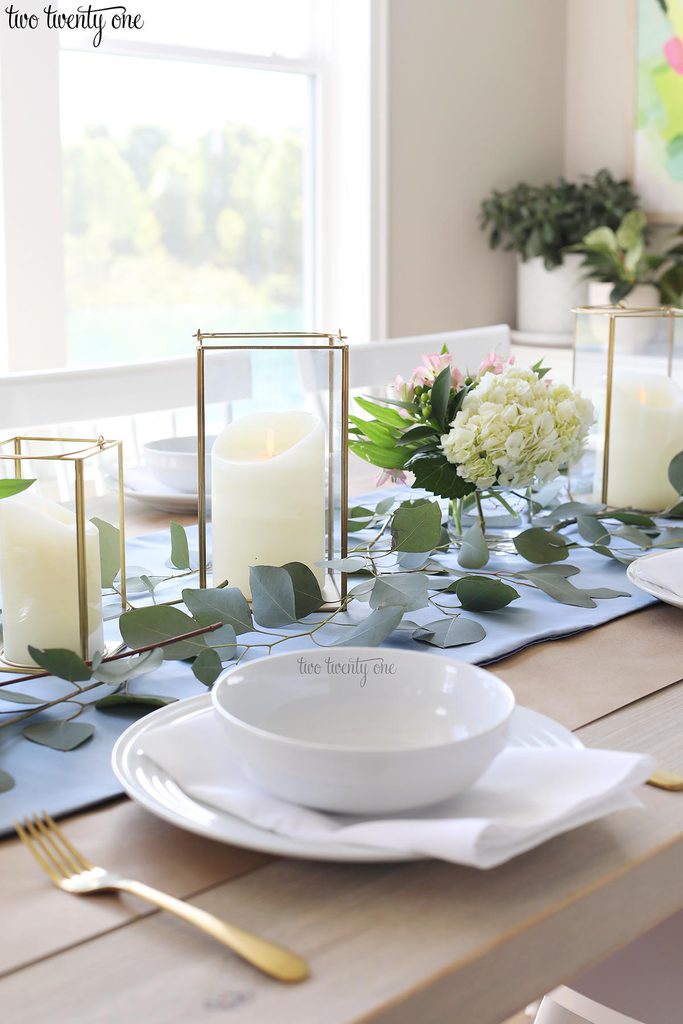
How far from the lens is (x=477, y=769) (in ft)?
1.73

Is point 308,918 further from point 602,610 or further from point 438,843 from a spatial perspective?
point 602,610

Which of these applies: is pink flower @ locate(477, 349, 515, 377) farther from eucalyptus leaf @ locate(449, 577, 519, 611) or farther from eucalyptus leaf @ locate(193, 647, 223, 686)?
eucalyptus leaf @ locate(193, 647, 223, 686)

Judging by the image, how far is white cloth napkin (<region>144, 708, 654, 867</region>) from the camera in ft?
1.62

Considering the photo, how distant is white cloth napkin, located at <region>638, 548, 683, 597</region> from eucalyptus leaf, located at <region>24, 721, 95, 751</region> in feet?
1.73

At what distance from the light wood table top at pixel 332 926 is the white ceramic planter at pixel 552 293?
2968mm

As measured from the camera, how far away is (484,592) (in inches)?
36.5

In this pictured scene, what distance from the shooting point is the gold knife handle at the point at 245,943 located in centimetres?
45

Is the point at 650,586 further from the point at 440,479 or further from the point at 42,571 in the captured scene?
the point at 42,571

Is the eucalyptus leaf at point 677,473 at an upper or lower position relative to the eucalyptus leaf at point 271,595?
upper

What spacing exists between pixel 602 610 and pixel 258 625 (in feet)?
0.96

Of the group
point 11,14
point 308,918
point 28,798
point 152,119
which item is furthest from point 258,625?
point 152,119

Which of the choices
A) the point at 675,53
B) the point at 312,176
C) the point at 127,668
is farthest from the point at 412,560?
the point at 675,53

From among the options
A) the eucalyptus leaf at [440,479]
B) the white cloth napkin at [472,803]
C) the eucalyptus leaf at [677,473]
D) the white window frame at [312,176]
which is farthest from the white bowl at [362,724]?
the white window frame at [312,176]

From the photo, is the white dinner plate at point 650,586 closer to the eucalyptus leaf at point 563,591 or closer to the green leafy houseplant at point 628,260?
the eucalyptus leaf at point 563,591
